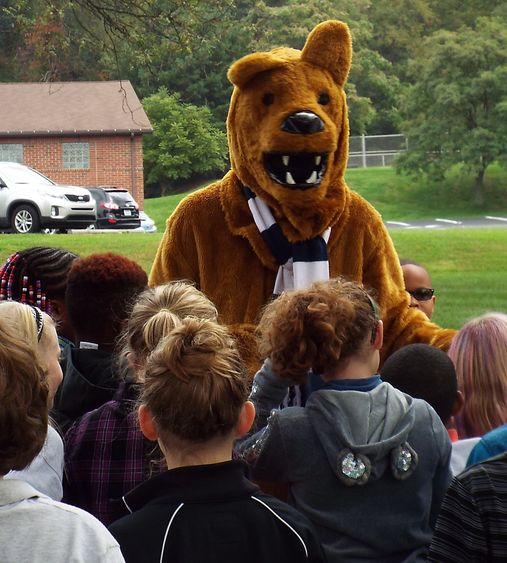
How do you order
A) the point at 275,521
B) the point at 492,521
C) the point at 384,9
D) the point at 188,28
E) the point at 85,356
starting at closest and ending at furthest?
the point at 492,521, the point at 275,521, the point at 85,356, the point at 188,28, the point at 384,9

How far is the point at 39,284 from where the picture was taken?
424 centimetres

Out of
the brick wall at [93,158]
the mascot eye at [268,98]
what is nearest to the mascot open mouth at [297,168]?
the mascot eye at [268,98]

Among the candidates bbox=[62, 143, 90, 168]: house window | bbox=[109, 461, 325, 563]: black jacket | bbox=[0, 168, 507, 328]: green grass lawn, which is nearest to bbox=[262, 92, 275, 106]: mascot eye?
bbox=[109, 461, 325, 563]: black jacket

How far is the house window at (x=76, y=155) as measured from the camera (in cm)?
3244

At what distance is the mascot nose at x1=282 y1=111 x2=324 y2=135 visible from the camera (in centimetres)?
438

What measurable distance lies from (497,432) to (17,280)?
2.27 m

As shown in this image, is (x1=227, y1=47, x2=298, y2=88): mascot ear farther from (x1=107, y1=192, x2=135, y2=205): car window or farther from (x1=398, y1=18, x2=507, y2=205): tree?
(x1=398, y1=18, x2=507, y2=205): tree

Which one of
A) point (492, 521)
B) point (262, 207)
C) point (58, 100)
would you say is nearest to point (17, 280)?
point (262, 207)

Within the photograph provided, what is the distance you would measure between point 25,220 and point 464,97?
1615 centimetres

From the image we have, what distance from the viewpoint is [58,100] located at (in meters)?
32.4

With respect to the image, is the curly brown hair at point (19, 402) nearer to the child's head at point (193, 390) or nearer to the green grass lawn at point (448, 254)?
the child's head at point (193, 390)

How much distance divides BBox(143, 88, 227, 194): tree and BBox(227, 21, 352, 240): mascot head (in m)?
12.4

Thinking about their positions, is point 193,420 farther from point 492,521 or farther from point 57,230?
point 57,230

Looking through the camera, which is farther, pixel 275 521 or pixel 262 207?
pixel 262 207
